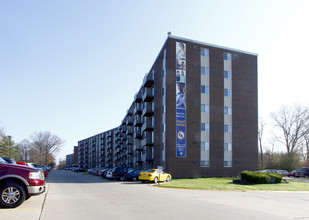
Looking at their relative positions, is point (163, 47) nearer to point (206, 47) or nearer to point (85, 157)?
point (206, 47)

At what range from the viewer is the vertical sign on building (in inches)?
1442

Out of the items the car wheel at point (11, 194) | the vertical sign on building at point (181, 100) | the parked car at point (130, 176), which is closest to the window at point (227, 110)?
the vertical sign on building at point (181, 100)

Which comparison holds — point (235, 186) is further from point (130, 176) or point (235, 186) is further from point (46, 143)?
point (46, 143)

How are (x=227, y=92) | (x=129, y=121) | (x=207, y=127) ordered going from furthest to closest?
1. (x=129, y=121)
2. (x=227, y=92)
3. (x=207, y=127)

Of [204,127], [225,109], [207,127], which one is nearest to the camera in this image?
[204,127]

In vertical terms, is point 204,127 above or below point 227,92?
below

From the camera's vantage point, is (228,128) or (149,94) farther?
(149,94)

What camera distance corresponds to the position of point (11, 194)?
9.41 meters

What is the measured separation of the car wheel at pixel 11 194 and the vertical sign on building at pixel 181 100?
1099 inches

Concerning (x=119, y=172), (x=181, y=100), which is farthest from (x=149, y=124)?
(x=119, y=172)

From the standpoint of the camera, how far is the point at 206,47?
4016 cm

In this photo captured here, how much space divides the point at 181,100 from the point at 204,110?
3752 mm

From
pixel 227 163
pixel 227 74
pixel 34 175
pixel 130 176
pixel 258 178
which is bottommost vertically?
pixel 130 176

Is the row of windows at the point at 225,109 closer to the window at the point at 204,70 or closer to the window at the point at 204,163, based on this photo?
the window at the point at 204,70
